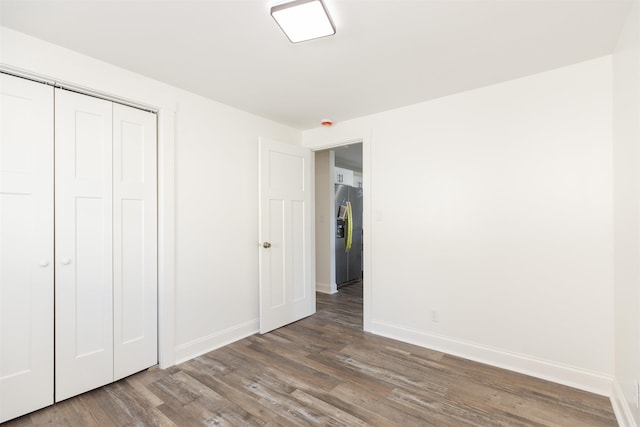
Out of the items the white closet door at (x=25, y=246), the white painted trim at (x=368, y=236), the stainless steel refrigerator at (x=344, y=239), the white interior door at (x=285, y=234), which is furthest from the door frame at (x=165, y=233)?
the stainless steel refrigerator at (x=344, y=239)

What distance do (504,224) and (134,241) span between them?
2961mm

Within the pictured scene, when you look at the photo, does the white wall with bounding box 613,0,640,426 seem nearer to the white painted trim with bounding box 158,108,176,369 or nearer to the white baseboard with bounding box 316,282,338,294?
the white painted trim with bounding box 158,108,176,369

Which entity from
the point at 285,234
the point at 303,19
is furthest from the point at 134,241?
the point at 303,19

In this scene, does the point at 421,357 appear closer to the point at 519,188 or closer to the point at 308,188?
the point at 519,188

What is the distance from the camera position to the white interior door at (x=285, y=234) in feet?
10.4

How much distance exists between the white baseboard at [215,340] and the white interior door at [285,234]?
0.14 meters

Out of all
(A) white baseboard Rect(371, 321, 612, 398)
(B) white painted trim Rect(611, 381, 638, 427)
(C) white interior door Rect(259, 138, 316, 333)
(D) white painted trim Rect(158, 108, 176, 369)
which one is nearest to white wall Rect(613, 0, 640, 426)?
(B) white painted trim Rect(611, 381, 638, 427)

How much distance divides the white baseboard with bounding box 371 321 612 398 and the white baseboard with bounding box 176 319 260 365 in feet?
4.43

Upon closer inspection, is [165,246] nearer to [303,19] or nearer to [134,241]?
[134,241]

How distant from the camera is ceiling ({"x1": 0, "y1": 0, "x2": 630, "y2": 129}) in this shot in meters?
1.58

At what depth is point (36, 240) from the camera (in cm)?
188

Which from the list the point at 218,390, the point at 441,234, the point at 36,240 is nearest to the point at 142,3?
the point at 36,240

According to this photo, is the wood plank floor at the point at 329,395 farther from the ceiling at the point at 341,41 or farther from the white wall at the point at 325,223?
the ceiling at the point at 341,41

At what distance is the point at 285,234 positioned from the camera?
3412 mm
